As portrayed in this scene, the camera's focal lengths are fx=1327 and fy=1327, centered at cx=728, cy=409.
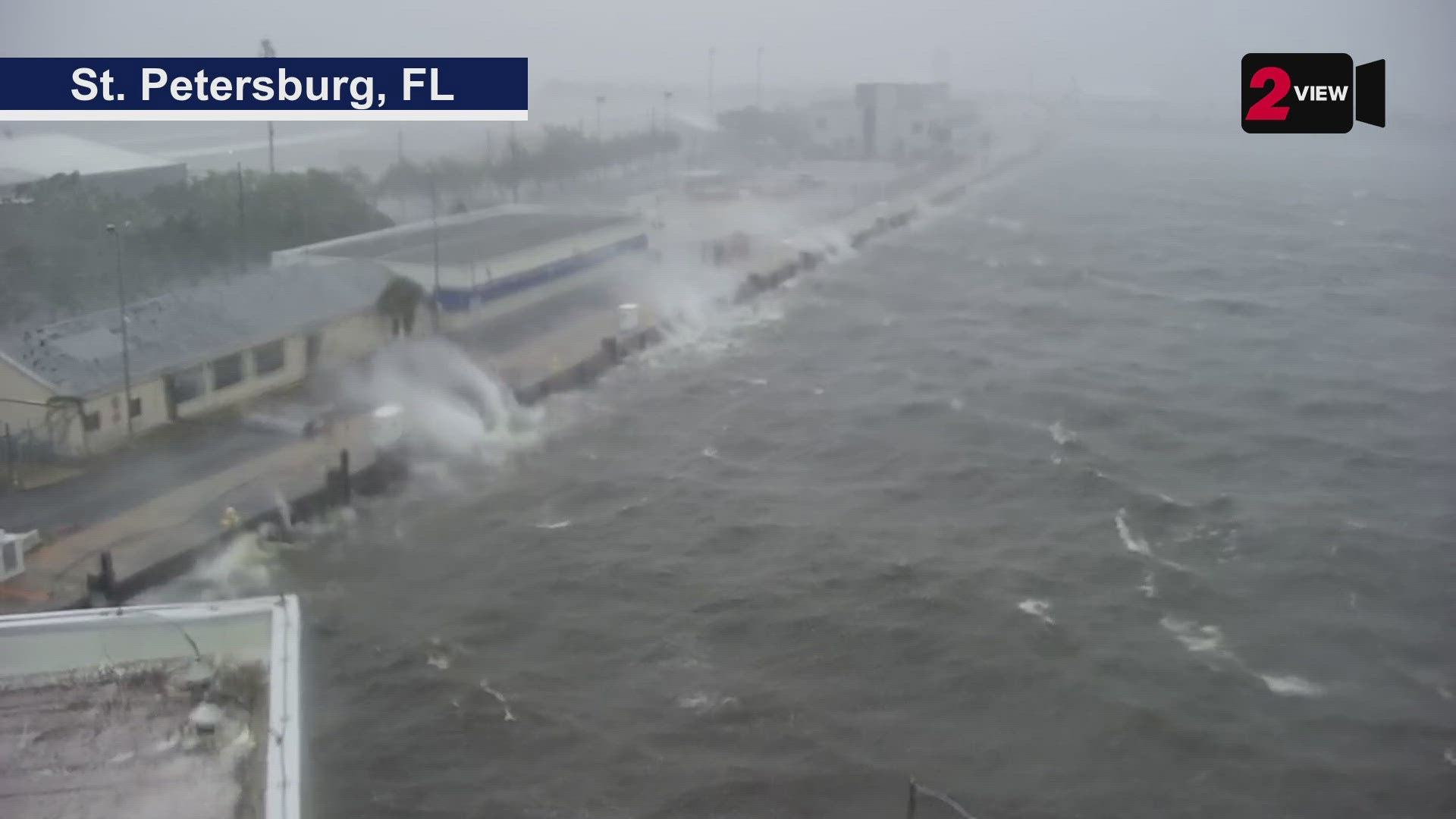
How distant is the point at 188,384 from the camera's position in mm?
9102

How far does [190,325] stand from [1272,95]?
Answer: 7.88m

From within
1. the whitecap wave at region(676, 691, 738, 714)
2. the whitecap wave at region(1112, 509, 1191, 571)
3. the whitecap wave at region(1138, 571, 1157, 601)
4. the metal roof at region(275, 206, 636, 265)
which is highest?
the metal roof at region(275, 206, 636, 265)

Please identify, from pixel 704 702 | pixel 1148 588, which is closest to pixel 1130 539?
pixel 1148 588

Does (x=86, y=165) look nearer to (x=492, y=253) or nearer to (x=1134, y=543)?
(x=492, y=253)

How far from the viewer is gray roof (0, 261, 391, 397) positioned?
849cm

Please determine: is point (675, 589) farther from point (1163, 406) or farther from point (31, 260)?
point (31, 260)

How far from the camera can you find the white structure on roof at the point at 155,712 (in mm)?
2971

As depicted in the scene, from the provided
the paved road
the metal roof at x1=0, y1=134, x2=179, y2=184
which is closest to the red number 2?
the paved road

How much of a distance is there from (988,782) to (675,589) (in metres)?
2.37

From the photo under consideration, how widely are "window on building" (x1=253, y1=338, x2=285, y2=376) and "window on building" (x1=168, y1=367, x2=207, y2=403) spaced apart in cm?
54

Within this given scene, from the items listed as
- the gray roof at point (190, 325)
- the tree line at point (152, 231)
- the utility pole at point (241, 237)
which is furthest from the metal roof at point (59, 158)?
the gray roof at point (190, 325)

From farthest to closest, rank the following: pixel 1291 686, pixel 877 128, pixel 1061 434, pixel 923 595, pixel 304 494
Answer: pixel 877 128 → pixel 1061 434 → pixel 304 494 → pixel 923 595 → pixel 1291 686

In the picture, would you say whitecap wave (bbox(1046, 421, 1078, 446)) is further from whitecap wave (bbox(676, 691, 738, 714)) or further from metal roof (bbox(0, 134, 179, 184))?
metal roof (bbox(0, 134, 179, 184))

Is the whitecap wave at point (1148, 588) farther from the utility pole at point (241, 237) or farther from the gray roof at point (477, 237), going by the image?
the utility pole at point (241, 237)
